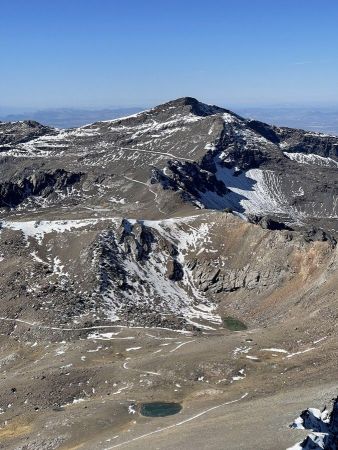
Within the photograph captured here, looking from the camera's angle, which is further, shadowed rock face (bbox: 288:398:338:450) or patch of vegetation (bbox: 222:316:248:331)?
patch of vegetation (bbox: 222:316:248:331)

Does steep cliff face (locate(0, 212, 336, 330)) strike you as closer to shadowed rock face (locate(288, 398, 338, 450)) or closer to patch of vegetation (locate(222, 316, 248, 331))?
patch of vegetation (locate(222, 316, 248, 331))

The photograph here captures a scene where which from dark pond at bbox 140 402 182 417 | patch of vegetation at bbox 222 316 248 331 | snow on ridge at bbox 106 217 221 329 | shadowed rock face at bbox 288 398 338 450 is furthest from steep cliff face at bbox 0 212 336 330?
shadowed rock face at bbox 288 398 338 450

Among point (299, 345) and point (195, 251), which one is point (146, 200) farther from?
point (299, 345)

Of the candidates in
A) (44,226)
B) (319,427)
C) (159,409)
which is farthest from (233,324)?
(319,427)

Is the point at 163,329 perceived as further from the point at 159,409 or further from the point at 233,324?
the point at 159,409

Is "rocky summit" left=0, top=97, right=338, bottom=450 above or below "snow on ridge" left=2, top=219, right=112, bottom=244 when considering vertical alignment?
below

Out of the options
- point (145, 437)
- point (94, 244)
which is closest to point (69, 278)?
point (94, 244)

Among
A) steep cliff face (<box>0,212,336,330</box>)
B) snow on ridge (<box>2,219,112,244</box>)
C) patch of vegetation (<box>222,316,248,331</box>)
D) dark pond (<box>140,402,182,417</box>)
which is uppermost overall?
snow on ridge (<box>2,219,112,244</box>)
